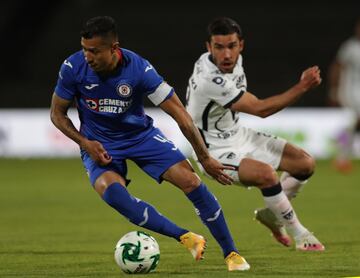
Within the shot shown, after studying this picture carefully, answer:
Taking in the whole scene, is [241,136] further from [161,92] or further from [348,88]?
[348,88]

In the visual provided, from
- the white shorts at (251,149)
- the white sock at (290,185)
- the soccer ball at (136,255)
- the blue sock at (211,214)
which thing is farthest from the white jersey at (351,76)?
the soccer ball at (136,255)

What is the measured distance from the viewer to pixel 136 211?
6.70 meters

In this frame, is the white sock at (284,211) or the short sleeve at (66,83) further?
the white sock at (284,211)

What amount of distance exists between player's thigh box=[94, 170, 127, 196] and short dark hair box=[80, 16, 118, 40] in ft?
3.04

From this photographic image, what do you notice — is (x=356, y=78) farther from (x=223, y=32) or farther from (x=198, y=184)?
(x=198, y=184)

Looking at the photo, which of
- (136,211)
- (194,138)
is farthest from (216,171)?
(136,211)

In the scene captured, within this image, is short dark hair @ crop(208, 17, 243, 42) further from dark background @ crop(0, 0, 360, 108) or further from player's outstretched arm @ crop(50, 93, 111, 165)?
dark background @ crop(0, 0, 360, 108)

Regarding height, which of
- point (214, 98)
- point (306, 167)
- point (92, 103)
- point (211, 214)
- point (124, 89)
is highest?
point (124, 89)

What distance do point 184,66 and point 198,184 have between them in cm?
1552

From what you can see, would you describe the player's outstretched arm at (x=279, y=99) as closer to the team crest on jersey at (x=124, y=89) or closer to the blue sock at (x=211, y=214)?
the blue sock at (x=211, y=214)

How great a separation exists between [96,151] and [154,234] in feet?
8.22

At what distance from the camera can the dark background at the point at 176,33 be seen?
22.1 meters

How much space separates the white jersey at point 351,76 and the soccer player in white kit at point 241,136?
7.19 m

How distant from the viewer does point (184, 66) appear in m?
22.2
